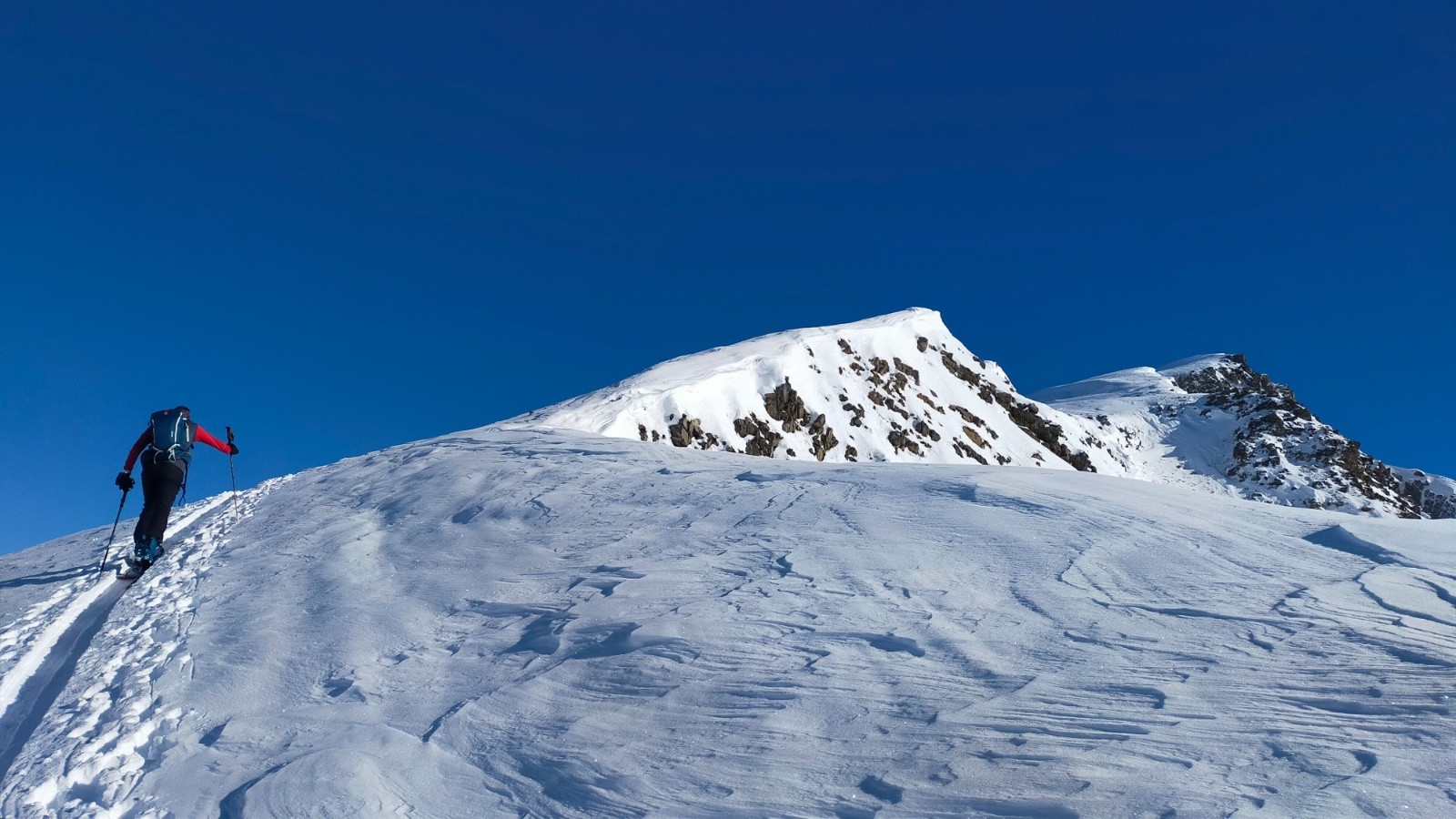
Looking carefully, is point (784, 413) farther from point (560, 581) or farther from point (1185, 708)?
point (1185, 708)

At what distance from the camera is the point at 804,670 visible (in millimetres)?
4836

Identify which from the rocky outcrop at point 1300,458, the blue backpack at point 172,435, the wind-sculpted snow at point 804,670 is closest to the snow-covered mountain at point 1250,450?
the rocky outcrop at point 1300,458

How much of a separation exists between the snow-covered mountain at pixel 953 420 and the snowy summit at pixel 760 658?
647cm

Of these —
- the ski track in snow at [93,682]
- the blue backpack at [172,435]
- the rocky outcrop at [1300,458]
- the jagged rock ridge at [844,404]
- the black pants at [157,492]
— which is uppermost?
the rocky outcrop at [1300,458]

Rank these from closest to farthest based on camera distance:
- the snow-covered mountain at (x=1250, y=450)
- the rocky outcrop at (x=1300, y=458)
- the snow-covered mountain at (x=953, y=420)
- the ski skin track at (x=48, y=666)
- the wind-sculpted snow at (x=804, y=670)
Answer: the wind-sculpted snow at (x=804, y=670) < the ski skin track at (x=48, y=666) < the snow-covered mountain at (x=953, y=420) < the snow-covered mountain at (x=1250, y=450) < the rocky outcrop at (x=1300, y=458)

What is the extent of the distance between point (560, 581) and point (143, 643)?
3224mm

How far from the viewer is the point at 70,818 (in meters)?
4.26

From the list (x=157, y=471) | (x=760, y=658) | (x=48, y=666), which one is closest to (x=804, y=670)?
(x=760, y=658)

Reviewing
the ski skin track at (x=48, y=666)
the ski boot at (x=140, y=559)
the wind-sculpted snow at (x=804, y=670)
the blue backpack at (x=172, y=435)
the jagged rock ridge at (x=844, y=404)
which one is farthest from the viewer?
the jagged rock ridge at (x=844, y=404)

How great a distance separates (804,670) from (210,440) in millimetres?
9839

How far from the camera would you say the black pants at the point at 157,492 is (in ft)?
32.8

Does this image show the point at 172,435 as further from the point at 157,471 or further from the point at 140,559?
the point at 140,559

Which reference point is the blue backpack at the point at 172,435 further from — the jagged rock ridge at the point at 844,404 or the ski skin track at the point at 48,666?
the jagged rock ridge at the point at 844,404

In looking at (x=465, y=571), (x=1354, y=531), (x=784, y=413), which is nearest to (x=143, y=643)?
(x=465, y=571)
